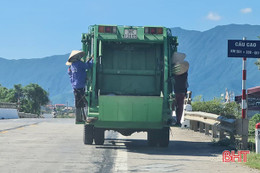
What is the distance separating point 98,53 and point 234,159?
4.56 m

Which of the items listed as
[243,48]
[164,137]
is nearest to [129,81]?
[164,137]

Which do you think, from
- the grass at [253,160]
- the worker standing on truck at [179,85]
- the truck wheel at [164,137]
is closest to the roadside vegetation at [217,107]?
the truck wheel at [164,137]

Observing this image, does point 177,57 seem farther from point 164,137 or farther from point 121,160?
point 121,160

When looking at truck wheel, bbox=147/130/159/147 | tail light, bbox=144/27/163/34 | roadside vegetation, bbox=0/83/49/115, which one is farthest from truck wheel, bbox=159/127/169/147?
roadside vegetation, bbox=0/83/49/115

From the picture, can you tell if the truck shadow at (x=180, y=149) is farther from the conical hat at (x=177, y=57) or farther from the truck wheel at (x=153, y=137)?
the conical hat at (x=177, y=57)

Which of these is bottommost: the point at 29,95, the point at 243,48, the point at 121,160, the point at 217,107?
the point at 121,160

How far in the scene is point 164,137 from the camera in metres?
13.7

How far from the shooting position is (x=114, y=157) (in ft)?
36.3

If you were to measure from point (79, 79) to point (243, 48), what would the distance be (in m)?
4.57

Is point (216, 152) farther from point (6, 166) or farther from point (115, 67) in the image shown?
point (6, 166)

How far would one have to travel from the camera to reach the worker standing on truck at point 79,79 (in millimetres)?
13375

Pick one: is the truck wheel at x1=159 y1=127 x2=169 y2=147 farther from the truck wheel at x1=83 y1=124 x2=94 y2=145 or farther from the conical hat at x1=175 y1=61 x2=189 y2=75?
the truck wheel at x1=83 y1=124 x2=94 y2=145

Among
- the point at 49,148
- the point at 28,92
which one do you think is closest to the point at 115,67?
the point at 49,148

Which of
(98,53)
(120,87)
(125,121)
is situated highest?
(98,53)
